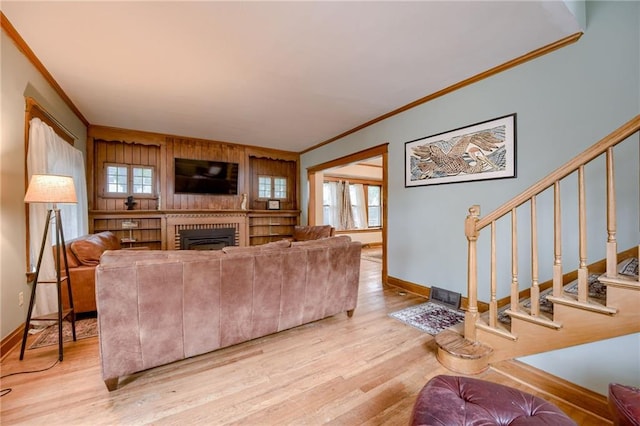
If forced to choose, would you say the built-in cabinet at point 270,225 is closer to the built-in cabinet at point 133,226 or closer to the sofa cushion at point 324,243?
the built-in cabinet at point 133,226

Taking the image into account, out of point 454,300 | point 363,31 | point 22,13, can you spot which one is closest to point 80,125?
point 22,13

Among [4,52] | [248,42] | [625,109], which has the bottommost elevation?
[625,109]

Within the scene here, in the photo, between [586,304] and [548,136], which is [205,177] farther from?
[586,304]

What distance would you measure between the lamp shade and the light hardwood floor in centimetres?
126

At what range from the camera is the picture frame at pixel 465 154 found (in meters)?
2.68

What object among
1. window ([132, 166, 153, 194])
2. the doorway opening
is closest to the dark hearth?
window ([132, 166, 153, 194])

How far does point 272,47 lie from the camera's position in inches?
91.9

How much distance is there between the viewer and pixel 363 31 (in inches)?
84.4

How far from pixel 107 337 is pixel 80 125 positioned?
4.14 metres

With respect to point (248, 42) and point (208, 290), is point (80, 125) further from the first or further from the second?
point (208, 290)

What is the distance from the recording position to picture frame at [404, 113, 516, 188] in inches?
105

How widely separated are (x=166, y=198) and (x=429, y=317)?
16.7 feet

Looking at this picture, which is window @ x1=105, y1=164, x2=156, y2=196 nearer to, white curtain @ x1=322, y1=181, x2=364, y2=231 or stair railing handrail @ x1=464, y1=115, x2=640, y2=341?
white curtain @ x1=322, y1=181, x2=364, y2=231

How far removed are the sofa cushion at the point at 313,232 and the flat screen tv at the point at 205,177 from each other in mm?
1773
